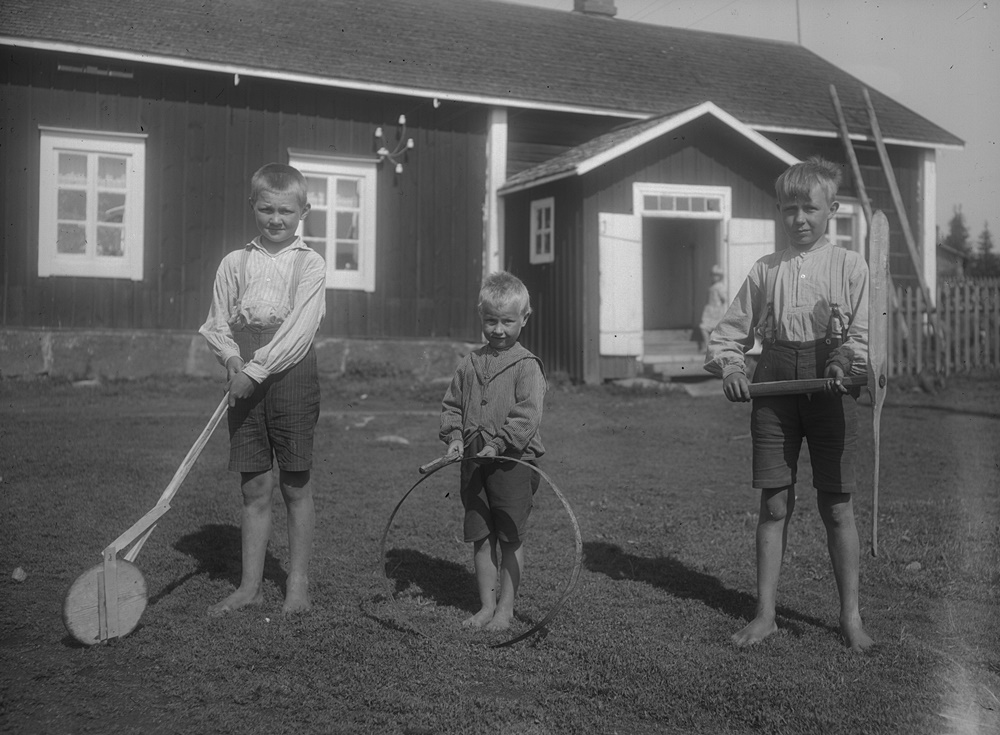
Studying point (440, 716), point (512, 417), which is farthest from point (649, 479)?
point (440, 716)

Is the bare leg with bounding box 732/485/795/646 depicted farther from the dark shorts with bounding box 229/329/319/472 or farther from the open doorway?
the open doorway

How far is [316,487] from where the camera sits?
21.8 ft

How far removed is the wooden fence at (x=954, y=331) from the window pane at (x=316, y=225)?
26.4ft

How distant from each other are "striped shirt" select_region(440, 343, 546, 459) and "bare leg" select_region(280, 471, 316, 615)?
70 cm

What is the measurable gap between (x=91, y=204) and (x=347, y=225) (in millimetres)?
3295

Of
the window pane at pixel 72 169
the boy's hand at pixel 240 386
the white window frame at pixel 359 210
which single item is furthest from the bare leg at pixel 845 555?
the window pane at pixel 72 169

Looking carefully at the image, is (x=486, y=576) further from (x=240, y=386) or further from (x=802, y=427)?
(x=802, y=427)

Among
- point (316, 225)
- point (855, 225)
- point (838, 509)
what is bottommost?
point (838, 509)

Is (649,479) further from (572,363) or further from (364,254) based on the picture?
(364,254)

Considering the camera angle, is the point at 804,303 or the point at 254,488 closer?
the point at 804,303

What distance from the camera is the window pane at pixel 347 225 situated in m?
13.9

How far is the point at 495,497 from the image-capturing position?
405 cm

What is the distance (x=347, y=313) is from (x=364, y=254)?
2.82ft

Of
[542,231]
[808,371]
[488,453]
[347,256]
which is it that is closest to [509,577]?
[488,453]
